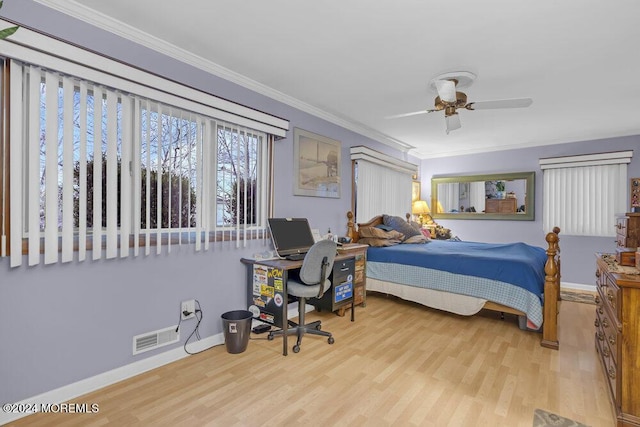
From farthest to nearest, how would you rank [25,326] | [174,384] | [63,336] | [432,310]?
[432,310]
[174,384]
[63,336]
[25,326]

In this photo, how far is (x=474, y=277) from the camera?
10.8ft

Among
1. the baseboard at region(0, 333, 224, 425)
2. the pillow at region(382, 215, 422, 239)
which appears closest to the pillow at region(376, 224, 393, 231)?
the pillow at region(382, 215, 422, 239)

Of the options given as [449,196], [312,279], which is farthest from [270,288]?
[449,196]

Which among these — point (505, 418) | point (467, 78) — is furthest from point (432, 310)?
point (467, 78)

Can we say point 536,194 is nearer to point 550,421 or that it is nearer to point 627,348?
point 627,348

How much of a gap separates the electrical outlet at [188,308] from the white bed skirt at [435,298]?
2311mm

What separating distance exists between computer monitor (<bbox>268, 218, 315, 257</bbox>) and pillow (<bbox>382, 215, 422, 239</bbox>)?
5.86 ft

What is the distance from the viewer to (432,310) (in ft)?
12.5

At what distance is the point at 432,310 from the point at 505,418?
201 centimetres

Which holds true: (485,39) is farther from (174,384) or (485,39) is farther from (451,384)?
(174,384)

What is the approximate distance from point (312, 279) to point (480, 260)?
1.85m

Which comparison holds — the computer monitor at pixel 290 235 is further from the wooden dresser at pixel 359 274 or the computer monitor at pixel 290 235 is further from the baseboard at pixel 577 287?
the baseboard at pixel 577 287

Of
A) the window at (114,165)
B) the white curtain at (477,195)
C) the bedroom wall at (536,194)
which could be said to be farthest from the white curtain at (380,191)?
the window at (114,165)

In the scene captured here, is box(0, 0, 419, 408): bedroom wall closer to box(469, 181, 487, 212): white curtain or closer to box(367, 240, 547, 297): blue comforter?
box(367, 240, 547, 297): blue comforter
